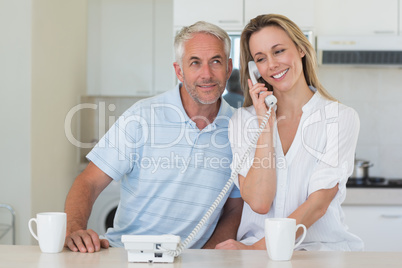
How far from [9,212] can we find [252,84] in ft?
7.17

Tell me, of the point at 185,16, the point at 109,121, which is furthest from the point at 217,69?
the point at 109,121

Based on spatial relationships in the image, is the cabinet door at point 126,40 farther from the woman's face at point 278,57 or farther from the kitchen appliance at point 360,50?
the woman's face at point 278,57

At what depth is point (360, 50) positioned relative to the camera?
12.4ft

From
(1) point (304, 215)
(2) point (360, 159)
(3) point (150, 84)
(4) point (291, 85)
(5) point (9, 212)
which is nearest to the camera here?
(1) point (304, 215)

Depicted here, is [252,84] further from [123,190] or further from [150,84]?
[150,84]

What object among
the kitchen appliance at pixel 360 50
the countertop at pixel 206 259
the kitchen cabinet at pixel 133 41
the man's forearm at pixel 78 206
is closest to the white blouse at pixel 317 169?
the countertop at pixel 206 259

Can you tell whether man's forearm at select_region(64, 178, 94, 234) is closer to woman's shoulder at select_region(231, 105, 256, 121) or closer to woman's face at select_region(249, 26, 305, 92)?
woman's shoulder at select_region(231, 105, 256, 121)

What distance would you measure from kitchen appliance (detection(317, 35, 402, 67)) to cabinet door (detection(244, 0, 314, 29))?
16 cm

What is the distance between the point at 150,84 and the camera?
4.48 meters

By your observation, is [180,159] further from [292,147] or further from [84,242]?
[84,242]

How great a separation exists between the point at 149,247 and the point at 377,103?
3250mm

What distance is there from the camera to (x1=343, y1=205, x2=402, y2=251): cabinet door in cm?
340

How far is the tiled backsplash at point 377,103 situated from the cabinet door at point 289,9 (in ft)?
1.58

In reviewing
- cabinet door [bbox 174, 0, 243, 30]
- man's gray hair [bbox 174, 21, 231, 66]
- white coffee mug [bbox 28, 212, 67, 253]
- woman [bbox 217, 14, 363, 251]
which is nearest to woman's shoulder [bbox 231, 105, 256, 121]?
woman [bbox 217, 14, 363, 251]
